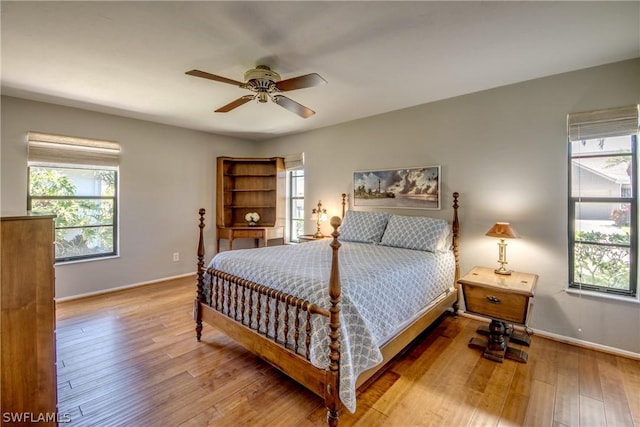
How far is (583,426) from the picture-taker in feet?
5.41

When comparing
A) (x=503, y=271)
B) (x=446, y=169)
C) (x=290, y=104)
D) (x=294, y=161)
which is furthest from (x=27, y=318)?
(x=294, y=161)

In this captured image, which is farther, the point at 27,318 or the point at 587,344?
the point at 587,344

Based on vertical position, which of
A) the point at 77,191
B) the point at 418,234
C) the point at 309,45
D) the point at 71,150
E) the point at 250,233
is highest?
the point at 309,45

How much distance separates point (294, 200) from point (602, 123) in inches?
162

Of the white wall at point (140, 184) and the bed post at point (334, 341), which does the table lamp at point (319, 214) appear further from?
the bed post at point (334, 341)

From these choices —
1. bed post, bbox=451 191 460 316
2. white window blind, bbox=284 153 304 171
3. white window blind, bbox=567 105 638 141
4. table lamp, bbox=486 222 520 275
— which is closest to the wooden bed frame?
bed post, bbox=451 191 460 316

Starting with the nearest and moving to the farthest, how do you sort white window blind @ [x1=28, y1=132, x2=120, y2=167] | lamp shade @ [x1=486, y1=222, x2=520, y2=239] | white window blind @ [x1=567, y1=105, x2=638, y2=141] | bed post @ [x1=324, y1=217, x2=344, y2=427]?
bed post @ [x1=324, y1=217, x2=344, y2=427], white window blind @ [x1=567, y1=105, x2=638, y2=141], lamp shade @ [x1=486, y1=222, x2=520, y2=239], white window blind @ [x1=28, y1=132, x2=120, y2=167]

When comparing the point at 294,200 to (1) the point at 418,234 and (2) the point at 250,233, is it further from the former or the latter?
(1) the point at 418,234

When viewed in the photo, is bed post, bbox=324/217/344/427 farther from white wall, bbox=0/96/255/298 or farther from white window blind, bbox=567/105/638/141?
white wall, bbox=0/96/255/298

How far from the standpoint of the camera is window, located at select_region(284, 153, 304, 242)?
16.9 feet

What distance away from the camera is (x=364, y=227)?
359 cm

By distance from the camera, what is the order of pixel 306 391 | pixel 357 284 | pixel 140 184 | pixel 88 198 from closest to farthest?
pixel 357 284, pixel 306 391, pixel 88 198, pixel 140 184

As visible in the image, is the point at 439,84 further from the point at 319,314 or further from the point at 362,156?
the point at 319,314

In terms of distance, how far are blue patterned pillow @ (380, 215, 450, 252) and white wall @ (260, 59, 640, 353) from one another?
1.17ft
